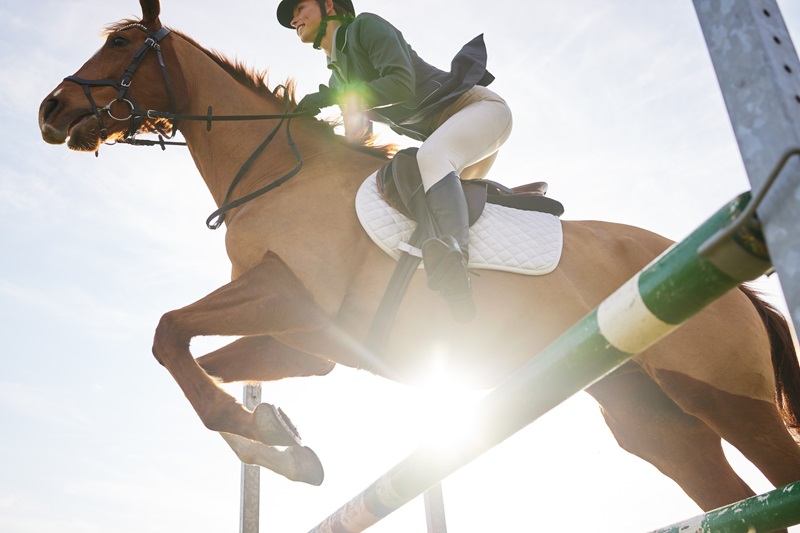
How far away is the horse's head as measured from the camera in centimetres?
369

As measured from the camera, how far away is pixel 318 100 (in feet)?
11.9

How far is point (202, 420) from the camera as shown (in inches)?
116

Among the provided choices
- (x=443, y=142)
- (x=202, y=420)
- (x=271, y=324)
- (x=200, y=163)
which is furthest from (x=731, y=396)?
(x=200, y=163)

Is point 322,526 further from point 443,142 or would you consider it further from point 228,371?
point 443,142

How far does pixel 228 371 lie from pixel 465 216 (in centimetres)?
141

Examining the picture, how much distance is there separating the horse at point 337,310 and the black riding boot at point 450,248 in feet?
0.52

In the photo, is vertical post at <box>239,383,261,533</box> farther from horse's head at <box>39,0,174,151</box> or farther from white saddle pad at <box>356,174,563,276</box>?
white saddle pad at <box>356,174,563,276</box>

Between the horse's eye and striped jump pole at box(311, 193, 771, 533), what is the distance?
3178mm

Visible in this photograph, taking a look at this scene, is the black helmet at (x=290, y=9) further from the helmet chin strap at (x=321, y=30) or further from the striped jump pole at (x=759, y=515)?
the striped jump pole at (x=759, y=515)

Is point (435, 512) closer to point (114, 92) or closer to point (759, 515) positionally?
point (114, 92)

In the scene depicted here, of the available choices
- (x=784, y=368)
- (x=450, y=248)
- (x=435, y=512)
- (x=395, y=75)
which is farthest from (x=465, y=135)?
(x=435, y=512)

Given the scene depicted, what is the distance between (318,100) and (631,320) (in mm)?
2759

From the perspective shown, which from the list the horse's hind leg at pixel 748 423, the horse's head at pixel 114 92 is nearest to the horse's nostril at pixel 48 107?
the horse's head at pixel 114 92

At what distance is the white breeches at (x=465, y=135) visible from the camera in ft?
11.0
